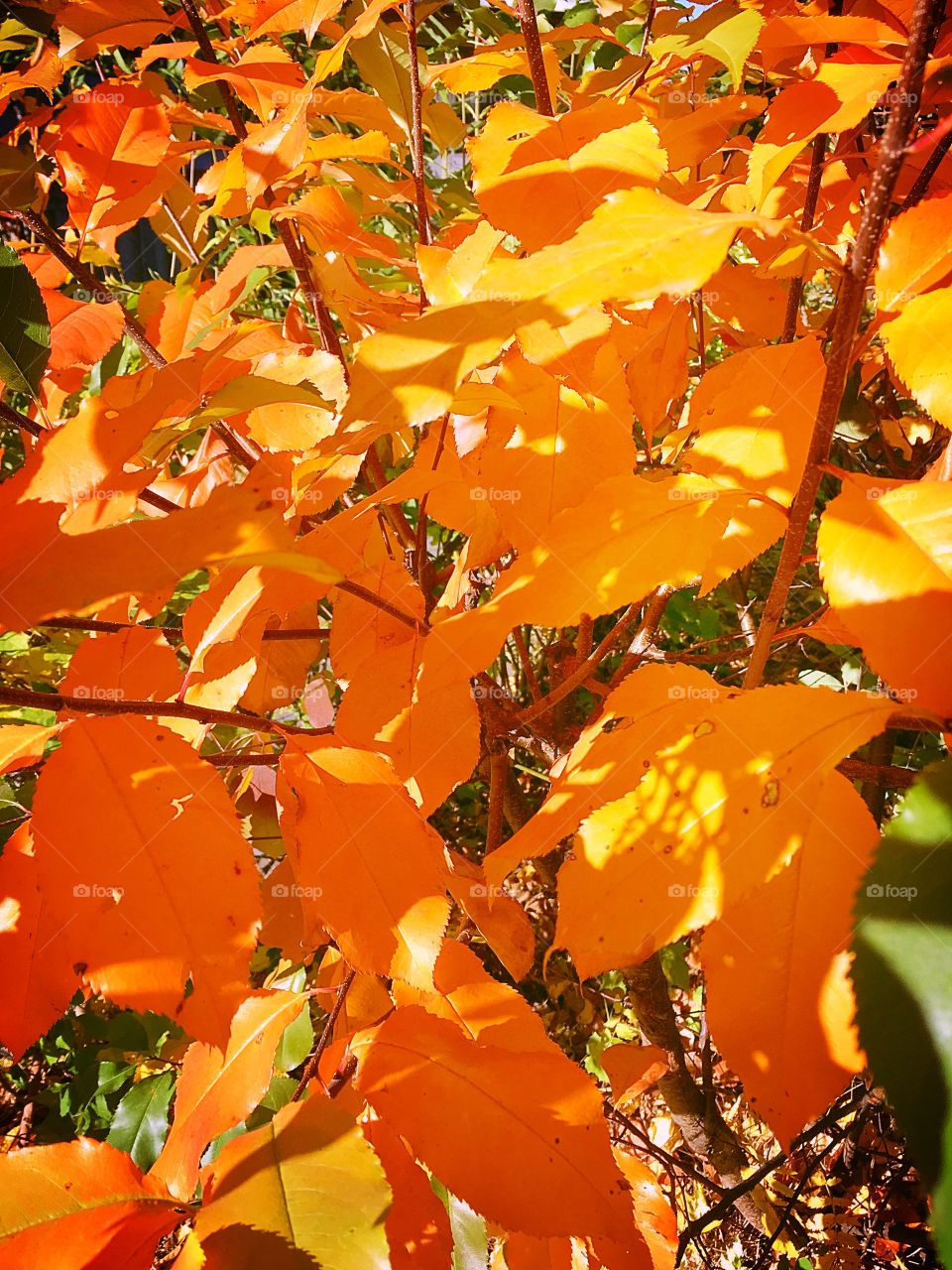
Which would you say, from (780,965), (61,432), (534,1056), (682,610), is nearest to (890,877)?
(780,965)

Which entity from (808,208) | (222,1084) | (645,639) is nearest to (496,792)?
(645,639)

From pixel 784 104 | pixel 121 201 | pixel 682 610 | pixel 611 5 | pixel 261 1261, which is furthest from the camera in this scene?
pixel 682 610

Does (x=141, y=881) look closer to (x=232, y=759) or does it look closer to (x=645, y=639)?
(x=232, y=759)

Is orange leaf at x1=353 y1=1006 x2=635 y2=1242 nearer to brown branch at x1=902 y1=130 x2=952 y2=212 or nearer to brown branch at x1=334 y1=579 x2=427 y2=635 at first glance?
brown branch at x1=334 y1=579 x2=427 y2=635

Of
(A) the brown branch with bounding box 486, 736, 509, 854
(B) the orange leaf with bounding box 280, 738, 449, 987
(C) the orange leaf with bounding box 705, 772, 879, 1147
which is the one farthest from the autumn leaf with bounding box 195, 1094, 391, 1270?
(A) the brown branch with bounding box 486, 736, 509, 854

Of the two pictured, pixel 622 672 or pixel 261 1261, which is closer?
pixel 261 1261

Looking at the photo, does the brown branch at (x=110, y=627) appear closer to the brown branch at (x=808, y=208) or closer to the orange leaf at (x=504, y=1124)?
the orange leaf at (x=504, y=1124)

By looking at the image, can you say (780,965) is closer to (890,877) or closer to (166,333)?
(890,877)
